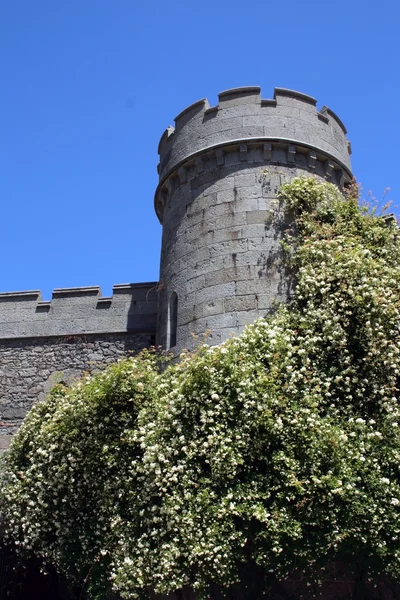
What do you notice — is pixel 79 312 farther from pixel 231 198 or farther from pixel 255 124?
pixel 255 124

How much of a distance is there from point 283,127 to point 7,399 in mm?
7682

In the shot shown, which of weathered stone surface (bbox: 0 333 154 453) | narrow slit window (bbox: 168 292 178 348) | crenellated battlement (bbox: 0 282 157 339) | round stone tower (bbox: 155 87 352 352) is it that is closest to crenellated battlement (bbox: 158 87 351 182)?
round stone tower (bbox: 155 87 352 352)

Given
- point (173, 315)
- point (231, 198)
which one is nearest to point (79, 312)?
point (173, 315)

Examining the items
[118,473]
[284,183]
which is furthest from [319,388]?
[284,183]

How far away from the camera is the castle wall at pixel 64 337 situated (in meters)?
12.1

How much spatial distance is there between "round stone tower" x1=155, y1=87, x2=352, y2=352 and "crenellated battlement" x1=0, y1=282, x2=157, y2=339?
1276 mm

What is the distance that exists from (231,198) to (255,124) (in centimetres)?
145

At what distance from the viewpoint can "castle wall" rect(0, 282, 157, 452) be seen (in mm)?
12078

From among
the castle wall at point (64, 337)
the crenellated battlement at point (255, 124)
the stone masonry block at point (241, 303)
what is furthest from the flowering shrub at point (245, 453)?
the castle wall at point (64, 337)

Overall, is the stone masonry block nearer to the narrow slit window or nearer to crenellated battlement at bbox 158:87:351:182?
the narrow slit window

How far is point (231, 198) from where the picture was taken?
33.3 ft

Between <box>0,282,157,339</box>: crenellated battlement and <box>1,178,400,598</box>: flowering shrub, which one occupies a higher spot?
<box>0,282,157,339</box>: crenellated battlement

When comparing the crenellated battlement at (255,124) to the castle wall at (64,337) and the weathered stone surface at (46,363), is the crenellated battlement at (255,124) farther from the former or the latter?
the weathered stone surface at (46,363)

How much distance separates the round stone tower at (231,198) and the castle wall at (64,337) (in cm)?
137
